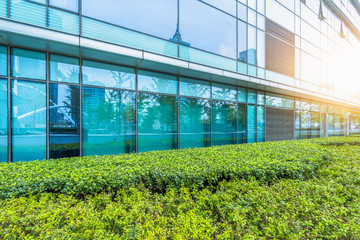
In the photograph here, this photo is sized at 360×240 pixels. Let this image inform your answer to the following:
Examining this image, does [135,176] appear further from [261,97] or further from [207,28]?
[261,97]

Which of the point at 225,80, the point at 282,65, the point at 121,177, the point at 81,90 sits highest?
the point at 282,65

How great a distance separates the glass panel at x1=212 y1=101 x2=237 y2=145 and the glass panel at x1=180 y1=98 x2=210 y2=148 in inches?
20.7

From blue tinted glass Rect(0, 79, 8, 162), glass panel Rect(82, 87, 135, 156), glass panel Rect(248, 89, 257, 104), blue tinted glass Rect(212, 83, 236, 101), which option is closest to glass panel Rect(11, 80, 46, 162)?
blue tinted glass Rect(0, 79, 8, 162)

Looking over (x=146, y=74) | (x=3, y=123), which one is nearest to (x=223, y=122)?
(x=146, y=74)

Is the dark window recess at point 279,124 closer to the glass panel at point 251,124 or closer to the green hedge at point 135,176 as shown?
the glass panel at point 251,124

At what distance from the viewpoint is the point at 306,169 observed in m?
4.82

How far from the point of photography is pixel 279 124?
14875mm

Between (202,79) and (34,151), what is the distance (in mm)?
8194

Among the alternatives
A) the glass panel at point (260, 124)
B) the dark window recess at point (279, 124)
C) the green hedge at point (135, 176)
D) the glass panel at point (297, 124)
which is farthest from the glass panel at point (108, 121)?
the glass panel at point (297, 124)

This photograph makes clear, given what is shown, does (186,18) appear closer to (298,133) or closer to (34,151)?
(34,151)

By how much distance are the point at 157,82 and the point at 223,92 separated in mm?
4405

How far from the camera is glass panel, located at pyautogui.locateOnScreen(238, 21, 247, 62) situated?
39.0 feet

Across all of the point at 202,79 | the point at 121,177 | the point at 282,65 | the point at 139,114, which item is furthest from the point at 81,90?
the point at 282,65

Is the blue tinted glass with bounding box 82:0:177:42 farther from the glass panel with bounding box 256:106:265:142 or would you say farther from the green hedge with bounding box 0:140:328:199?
the glass panel with bounding box 256:106:265:142
